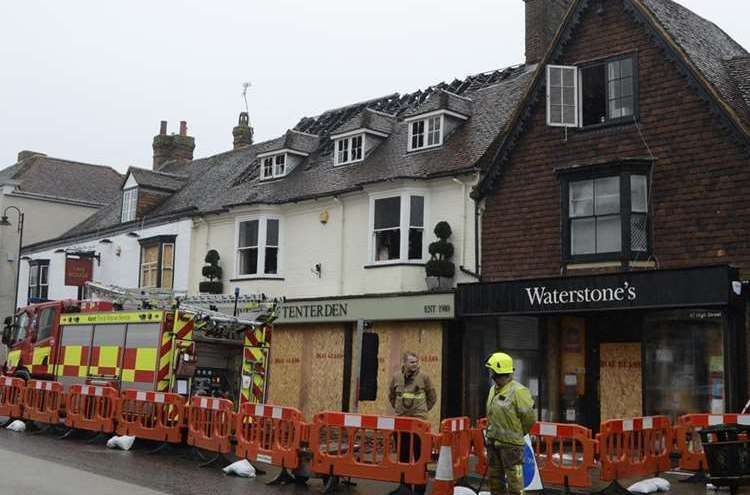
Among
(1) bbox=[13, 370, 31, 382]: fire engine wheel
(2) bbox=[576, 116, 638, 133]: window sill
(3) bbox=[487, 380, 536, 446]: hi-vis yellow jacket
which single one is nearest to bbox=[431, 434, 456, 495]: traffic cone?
(3) bbox=[487, 380, 536, 446]: hi-vis yellow jacket

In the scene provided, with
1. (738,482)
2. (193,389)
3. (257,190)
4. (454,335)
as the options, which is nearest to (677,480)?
(738,482)

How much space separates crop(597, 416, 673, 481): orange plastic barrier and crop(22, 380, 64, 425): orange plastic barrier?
35.2ft

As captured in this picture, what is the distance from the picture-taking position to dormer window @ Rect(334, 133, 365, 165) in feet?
80.2

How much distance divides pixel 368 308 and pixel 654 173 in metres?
7.65

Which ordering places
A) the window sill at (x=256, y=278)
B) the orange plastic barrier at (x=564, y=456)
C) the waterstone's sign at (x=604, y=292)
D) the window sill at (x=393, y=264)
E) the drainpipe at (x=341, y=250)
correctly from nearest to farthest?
the orange plastic barrier at (x=564, y=456)
the waterstone's sign at (x=604, y=292)
the window sill at (x=393, y=264)
the drainpipe at (x=341, y=250)
the window sill at (x=256, y=278)

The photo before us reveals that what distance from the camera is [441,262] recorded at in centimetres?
1961

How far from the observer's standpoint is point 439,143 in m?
22.1

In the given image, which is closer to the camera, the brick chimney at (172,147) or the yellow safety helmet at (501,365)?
the yellow safety helmet at (501,365)

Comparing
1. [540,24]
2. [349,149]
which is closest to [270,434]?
[349,149]

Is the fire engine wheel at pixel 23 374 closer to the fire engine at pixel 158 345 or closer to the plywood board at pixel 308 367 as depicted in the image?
the fire engine at pixel 158 345

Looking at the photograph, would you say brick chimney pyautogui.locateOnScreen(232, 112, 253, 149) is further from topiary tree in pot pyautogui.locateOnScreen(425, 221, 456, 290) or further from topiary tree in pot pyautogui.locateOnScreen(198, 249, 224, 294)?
topiary tree in pot pyautogui.locateOnScreen(425, 221, 456, 290)

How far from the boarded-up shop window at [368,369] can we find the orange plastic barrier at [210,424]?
8.39ft

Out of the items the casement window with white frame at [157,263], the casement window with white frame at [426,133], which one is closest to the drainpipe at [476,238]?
the casement window with white frame at [426,133]

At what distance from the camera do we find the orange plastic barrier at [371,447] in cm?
1054
